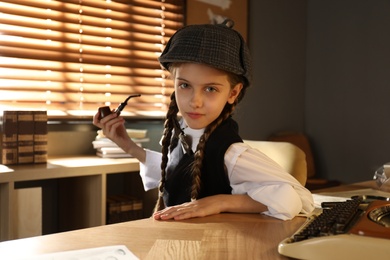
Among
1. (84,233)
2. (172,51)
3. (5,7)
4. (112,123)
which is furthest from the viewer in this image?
(5,7)

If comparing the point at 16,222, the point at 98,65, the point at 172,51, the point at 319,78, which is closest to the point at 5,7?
the point at 98,65

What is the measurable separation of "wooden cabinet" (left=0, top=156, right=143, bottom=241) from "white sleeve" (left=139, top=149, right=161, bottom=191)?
0.81 metres

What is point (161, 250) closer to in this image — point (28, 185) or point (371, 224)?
point (371, 224)

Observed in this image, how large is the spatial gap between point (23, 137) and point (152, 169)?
1.07 meters

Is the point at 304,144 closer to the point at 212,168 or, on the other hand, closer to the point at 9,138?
the point at 9,138

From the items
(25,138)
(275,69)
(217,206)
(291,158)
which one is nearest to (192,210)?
(217,206)

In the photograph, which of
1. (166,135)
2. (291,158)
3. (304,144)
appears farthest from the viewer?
(304,144)

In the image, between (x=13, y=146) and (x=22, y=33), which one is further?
(x=22, y=33)

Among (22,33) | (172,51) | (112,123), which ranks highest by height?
(22,33)

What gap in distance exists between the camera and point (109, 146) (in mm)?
2695

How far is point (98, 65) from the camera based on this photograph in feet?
9.62

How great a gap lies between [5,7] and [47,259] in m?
2.19

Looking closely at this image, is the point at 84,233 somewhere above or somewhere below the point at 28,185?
above

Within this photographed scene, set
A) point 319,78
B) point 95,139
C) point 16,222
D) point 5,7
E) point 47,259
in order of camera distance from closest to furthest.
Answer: point 47,259 → point 16,222 → point 5,7 → point 95,139 → point 319,78
